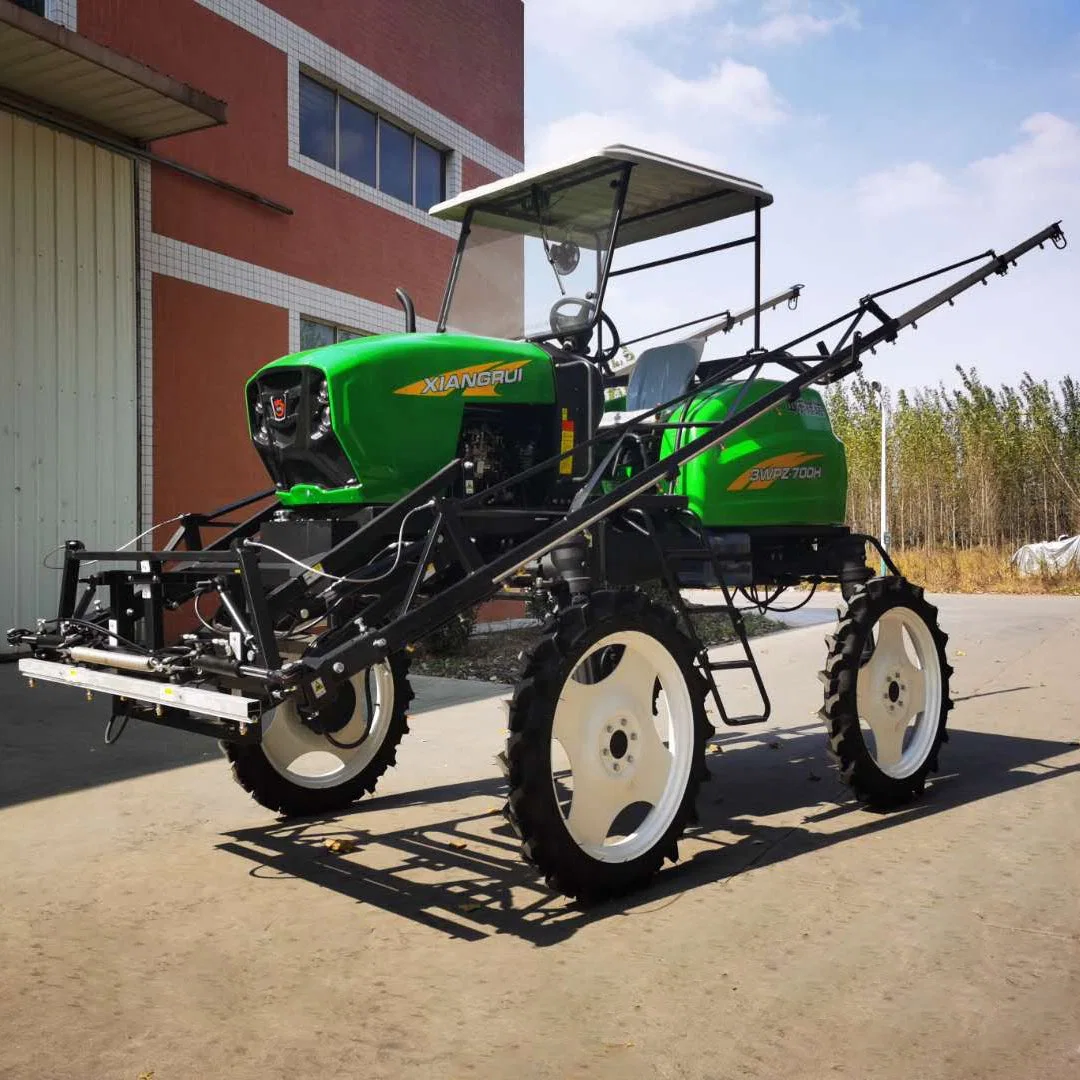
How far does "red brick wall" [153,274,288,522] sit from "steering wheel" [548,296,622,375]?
20.9 ft

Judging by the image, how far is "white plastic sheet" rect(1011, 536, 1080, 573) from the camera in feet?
84.3

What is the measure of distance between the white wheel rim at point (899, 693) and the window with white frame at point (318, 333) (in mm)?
8158

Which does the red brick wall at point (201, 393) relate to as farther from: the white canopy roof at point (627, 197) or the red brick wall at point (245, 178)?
the white canopy roof at point (627, 197)

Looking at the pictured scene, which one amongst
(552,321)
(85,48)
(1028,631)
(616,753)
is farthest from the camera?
(1028,631)

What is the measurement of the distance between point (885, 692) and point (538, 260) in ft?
8.60

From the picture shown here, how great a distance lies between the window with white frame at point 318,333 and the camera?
1234 centimetres

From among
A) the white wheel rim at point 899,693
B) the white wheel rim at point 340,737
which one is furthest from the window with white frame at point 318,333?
the white wheel rim at point 899,693

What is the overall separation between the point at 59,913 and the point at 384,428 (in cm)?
201

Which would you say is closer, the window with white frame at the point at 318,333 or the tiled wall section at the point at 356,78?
the tiled wall section at the point at 356,78

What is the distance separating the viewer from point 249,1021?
3.01 m

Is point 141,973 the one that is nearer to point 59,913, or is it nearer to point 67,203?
point 59,913

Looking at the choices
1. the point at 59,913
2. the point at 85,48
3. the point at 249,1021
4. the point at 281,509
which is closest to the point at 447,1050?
the point at 249,1021

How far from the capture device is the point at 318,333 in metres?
12.6

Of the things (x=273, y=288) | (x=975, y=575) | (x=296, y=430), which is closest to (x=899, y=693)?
(x=296, y=430)
